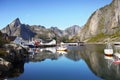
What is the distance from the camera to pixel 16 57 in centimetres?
12900

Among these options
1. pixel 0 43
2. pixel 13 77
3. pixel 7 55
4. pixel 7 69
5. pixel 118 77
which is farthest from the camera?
pixel 0 43

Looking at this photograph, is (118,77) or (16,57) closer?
(118,77)

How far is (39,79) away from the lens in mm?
78188

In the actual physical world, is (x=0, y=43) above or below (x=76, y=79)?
above

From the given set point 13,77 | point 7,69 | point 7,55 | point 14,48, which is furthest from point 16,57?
point 13,77

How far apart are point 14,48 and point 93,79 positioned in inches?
2576

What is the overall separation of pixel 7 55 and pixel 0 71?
27242 millimetres

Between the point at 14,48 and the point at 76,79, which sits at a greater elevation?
the point at 14,48

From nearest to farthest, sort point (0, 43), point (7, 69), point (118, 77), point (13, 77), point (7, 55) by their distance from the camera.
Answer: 1. point (118, 77)
2. point (13, 77)
3. point (7, 69)
4. point (7, 55)
5. point (0, 43)

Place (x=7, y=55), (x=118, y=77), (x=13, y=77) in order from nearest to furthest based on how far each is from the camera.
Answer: (x=118, y=77), (x=13, y=77), (x=7, y=55)

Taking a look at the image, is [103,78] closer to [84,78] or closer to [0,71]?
[84,78]

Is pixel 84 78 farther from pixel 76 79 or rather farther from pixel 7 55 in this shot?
pixel 7 55

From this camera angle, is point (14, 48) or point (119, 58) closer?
point (119, 58)

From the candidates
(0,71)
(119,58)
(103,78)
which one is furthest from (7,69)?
(119,58)
